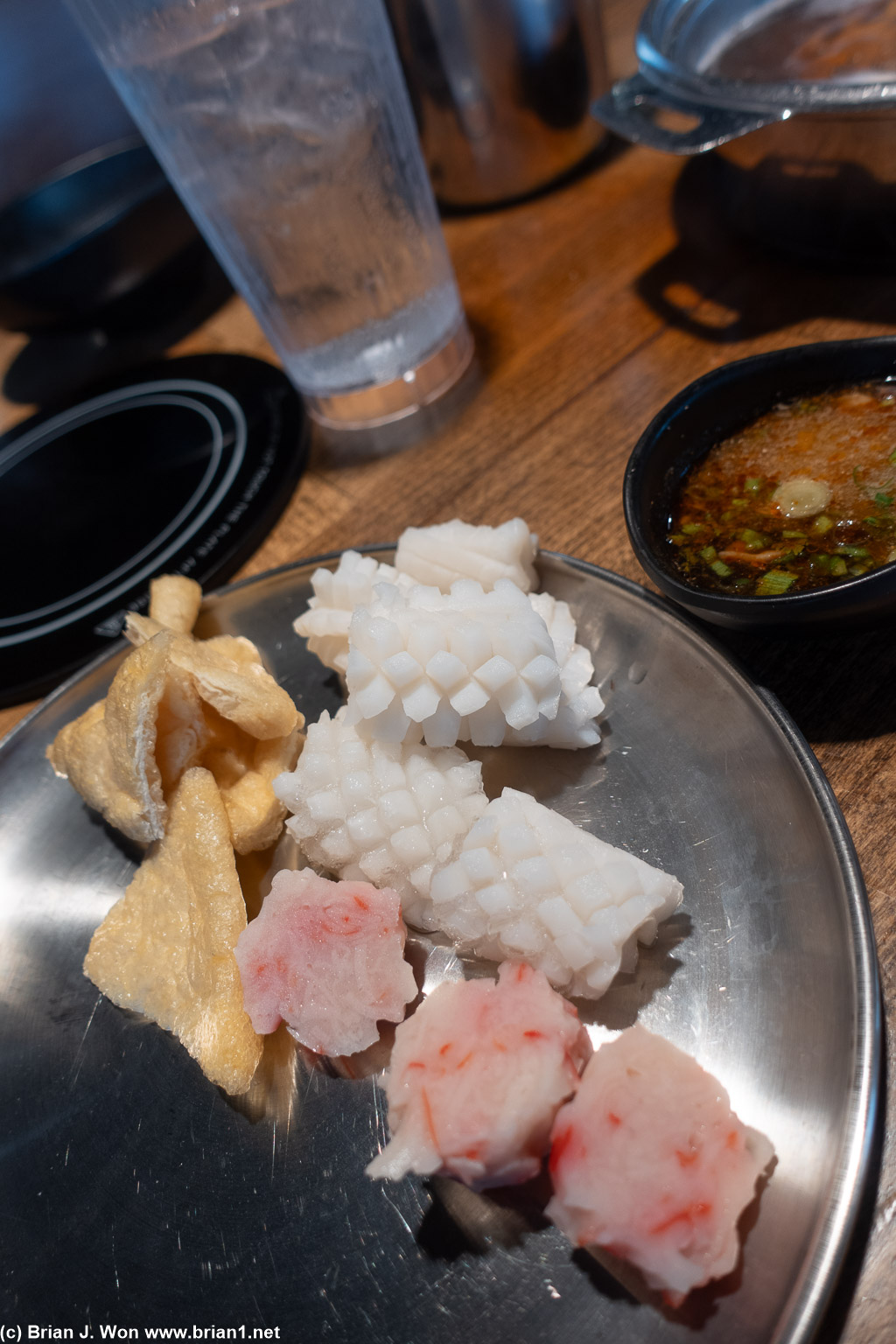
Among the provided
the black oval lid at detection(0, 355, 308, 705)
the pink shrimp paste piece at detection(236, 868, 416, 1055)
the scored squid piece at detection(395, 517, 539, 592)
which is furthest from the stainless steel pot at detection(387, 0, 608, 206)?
the pink shrimp paste piece at detection(236, 868, 416, 1055)

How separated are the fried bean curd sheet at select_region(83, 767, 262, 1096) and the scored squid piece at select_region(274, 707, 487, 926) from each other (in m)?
0.09

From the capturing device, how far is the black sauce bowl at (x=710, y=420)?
853mm

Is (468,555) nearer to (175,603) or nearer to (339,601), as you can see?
(339,601)

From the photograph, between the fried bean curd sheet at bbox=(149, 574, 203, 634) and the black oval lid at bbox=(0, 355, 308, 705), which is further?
the black oval lid at bbox=(0, 355, 308, 705)

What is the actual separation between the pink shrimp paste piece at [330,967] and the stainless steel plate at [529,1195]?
2.1 inches

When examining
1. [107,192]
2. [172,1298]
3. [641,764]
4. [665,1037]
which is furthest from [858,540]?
[107,192]

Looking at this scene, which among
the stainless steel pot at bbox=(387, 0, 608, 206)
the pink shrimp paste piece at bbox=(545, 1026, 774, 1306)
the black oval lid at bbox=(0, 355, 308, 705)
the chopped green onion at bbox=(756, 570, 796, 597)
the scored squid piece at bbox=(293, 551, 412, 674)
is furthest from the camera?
the stainless steel pot at bbox=(387, 0, 608, 206)

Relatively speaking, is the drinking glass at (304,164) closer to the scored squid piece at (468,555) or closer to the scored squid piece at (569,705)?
the scored squid piece at (468,555)

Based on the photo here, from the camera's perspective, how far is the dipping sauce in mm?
851

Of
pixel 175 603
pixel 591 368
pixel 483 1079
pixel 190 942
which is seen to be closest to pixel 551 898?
pixel 483 1079

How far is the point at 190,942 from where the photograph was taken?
845mm

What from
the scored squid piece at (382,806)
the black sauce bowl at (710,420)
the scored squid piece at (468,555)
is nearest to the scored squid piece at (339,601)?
the scored squid piece at (468,555)

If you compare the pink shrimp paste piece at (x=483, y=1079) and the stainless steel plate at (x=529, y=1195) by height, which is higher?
the pink shrimp paste piece at (x=483, y=1079)

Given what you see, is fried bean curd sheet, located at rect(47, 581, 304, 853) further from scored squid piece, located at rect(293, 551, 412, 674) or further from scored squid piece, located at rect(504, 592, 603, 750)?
scored squid piece, located at rect(504, 592, 603, 750)
